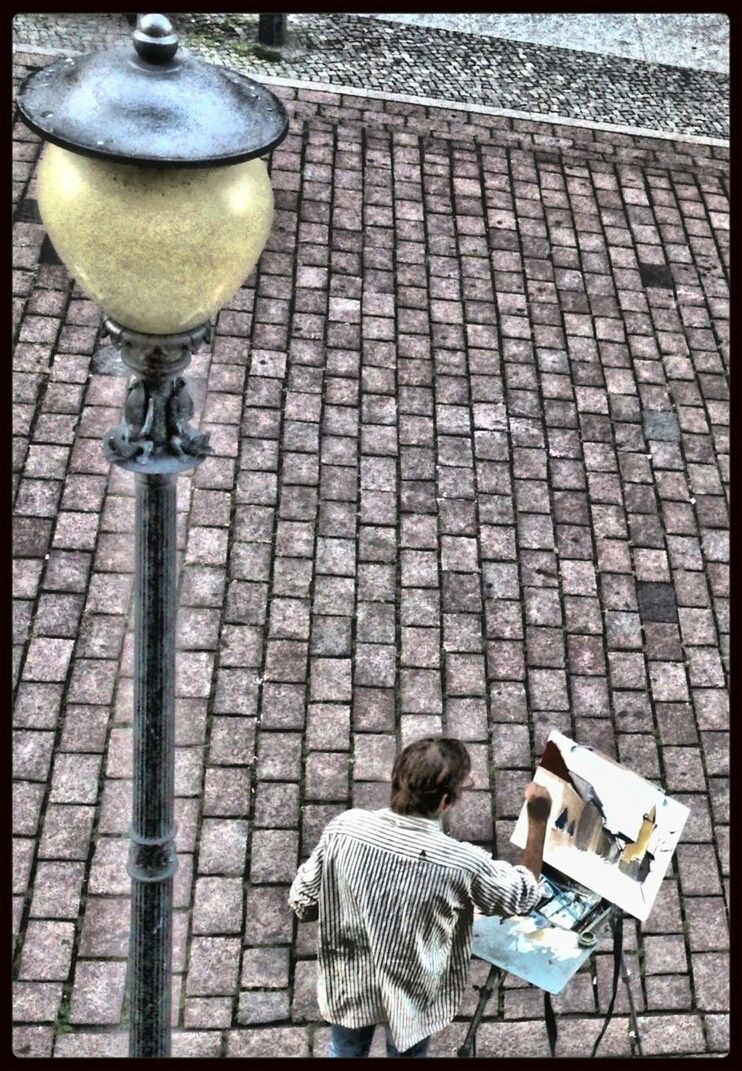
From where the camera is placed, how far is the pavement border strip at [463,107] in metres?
9.59

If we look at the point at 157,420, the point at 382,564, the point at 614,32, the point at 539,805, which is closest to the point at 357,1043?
the point at 539,805

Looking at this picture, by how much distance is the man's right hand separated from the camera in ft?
14.0

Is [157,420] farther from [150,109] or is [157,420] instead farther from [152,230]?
[150,109]

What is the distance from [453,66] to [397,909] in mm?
8124

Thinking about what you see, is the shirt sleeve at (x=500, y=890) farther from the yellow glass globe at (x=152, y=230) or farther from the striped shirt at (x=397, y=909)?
the yellow glass globe at (x=152, y=230)

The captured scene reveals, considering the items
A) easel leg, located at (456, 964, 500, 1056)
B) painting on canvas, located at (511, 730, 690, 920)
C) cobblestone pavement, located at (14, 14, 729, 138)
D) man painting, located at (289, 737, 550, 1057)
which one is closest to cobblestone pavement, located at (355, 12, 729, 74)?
cobblestone pavement, located at (14, 14, 729, 138)

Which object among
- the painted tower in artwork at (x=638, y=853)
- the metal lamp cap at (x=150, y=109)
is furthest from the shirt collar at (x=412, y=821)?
the metal lamp cap at (x=150, y=109)

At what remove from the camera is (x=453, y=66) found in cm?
1025

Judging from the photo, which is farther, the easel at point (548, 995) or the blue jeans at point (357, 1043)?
the easel at point (548, 995)

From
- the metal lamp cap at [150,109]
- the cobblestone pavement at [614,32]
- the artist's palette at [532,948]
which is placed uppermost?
the metal lamp cap at [150,109]

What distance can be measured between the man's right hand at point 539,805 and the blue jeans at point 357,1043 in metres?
0.75

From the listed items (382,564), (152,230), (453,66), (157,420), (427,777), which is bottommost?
(382,564)

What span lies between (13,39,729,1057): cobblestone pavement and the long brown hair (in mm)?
1593

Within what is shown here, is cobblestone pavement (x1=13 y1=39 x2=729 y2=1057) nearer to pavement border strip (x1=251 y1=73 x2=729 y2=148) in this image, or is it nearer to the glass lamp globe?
pavement border strip (x1=251 y1=73 x2=729 y2=148)
